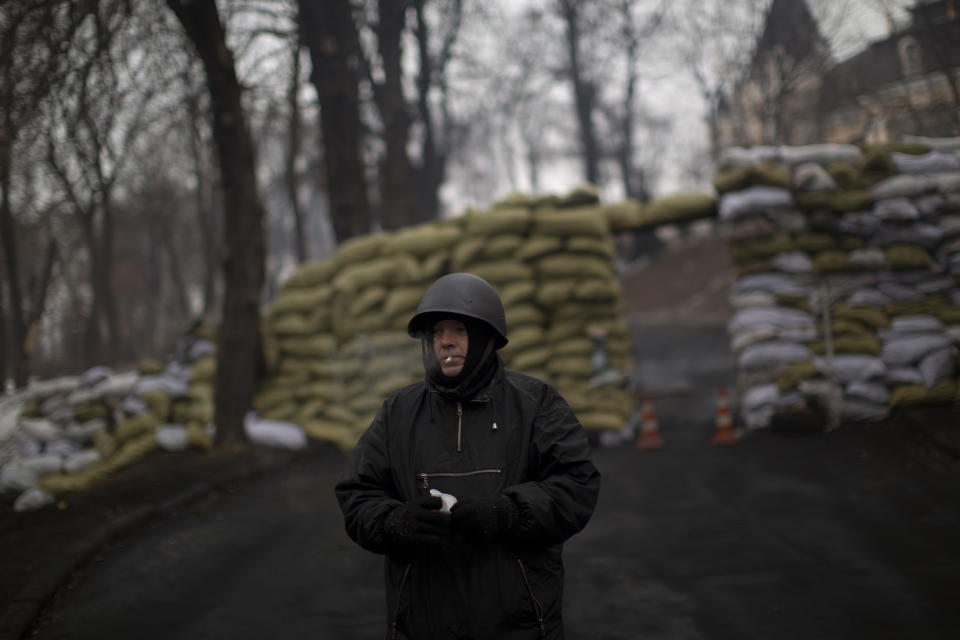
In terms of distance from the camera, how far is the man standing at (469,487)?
2225 mm

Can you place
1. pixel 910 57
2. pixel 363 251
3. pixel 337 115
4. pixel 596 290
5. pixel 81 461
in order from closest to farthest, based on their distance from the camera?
pixel 81 461
pixel 596 290
pixel 363 251
pixel 337 115
pixel 910 57

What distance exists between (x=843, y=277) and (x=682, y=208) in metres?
1.78

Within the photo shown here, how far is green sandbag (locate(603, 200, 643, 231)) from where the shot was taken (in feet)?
30.8

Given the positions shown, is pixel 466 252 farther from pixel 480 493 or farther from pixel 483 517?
pixel 483 517

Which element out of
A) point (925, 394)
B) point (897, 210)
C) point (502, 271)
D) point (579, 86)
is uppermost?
point (579, 86)

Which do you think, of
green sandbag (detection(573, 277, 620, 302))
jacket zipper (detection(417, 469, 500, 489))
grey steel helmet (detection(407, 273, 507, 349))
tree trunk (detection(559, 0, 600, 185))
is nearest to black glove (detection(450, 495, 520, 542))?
jacket zipper (detection(417, 469, 500, 489))

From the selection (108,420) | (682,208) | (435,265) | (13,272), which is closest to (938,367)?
(682,208)

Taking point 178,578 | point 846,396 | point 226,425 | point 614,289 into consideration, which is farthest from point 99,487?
point 846,396

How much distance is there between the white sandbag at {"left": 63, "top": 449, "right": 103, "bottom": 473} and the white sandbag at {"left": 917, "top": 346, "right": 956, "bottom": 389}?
7.98 metres

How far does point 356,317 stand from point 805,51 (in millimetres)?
17810

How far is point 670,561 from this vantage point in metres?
4.86

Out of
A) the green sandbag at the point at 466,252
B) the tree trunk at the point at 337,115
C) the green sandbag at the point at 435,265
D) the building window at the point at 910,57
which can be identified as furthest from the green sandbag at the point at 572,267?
the building window at the point at 910,57

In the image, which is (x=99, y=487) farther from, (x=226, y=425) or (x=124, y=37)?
(x=124, y=37)

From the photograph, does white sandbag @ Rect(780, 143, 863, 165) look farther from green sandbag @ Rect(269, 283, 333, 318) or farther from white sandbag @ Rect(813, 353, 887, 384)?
green sandbag @ Rect(269, 283, 333, 318)
